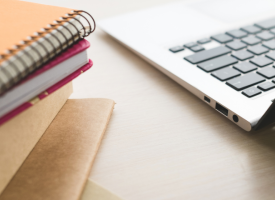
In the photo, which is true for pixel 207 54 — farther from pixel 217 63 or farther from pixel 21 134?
pixel 21 134

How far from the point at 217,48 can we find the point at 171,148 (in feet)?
0.92

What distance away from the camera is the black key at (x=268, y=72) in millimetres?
482

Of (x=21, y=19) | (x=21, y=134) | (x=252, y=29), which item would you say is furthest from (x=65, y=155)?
(x=252, y=29)

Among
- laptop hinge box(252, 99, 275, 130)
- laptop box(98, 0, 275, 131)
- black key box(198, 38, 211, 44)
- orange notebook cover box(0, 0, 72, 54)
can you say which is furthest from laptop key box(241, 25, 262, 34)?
orange notebook cover box(0, 0, 72, 54)

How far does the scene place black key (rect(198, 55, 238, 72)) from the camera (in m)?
0.51

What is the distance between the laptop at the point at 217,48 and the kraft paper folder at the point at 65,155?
0.56ft

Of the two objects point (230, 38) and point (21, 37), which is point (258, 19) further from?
point (21, 37)

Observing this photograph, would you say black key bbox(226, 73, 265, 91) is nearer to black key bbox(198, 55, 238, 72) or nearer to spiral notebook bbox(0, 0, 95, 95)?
black key bbox(198, 55, 238, 72)

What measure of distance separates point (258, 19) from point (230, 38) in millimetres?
155

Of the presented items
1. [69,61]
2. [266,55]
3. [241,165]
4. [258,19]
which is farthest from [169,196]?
[258,19]

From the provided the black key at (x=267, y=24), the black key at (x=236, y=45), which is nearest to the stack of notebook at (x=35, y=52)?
the black key at (x=236, y=45)

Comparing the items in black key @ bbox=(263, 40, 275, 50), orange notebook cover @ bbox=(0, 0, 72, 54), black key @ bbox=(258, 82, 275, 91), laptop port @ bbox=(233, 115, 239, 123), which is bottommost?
laptop port @ bbox=(233, 115, 239, 123)

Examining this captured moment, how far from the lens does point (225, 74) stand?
1.62 ft

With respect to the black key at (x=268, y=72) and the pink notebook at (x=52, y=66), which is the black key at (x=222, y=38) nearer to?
the black key at (x=268, y=72)
